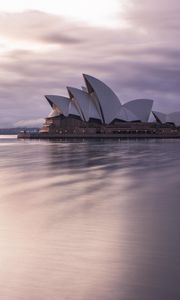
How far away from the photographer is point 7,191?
17141mm

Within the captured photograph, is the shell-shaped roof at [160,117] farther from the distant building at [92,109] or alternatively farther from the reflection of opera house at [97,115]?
the distant building at [92,109]

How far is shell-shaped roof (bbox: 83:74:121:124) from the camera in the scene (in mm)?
93375

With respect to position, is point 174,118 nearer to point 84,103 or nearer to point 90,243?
point 84,103

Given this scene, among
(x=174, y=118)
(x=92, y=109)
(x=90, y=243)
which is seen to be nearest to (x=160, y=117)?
(x=174, y=118)

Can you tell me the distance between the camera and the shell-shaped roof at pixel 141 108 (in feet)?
364

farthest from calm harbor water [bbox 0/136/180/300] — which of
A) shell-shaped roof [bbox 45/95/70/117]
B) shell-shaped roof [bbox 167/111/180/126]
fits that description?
shell-shaped roof [bbox 167/111/180/126]

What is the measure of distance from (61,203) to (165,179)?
8.71 metres

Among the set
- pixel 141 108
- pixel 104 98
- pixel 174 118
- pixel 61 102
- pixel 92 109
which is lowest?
pixel 174 118

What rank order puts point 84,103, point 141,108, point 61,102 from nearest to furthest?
point 84,103
point 61,102
point 141,108

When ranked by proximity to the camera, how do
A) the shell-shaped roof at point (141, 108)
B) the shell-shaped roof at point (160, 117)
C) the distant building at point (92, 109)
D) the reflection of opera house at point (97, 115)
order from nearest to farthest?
1. the distant building at point (92, 109)
2. the reflection of opera house at point (97, 115)
3. the shell-shaped roof at point (141, 108)
4. the shell-shaped roof at point (160, 117)

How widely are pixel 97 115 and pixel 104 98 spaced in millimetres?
6678

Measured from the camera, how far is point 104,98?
97438mm

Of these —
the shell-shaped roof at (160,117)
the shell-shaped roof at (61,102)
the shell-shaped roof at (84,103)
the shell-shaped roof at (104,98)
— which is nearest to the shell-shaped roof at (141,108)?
the shell-shaped roof at (160,117)

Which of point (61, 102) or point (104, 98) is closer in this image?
point (104, 98)
